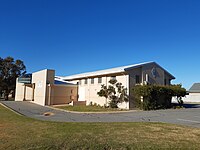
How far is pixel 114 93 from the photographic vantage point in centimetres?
2439

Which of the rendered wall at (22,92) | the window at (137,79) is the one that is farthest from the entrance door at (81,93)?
the rendered wall at (22,92)

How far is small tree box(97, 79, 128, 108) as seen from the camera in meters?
23.8

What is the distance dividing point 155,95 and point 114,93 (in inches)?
196

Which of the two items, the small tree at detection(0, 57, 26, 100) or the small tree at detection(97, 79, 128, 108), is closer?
the small tree at detection(97, 79, 128, 108)

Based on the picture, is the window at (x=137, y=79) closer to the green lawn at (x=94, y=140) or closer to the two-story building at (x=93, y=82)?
the two-story building at (x=93, y=82)

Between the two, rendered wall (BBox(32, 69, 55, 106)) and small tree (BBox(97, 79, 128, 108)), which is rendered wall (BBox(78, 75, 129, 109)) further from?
rendered wall (BBox(32, 69, 55, 106))

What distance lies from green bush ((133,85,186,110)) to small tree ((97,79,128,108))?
168 cm

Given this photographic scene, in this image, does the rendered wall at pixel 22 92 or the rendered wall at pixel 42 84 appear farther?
the rendered wall at pixel 22 92

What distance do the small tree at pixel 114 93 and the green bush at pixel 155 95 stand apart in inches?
66.0

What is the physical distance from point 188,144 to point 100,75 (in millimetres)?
20640

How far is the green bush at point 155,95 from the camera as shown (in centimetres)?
2241

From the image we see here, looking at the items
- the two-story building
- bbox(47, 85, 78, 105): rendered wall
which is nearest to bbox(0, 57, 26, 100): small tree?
the two-story building

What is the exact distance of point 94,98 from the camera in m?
27.9

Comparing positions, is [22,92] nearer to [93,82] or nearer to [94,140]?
[93,82]
